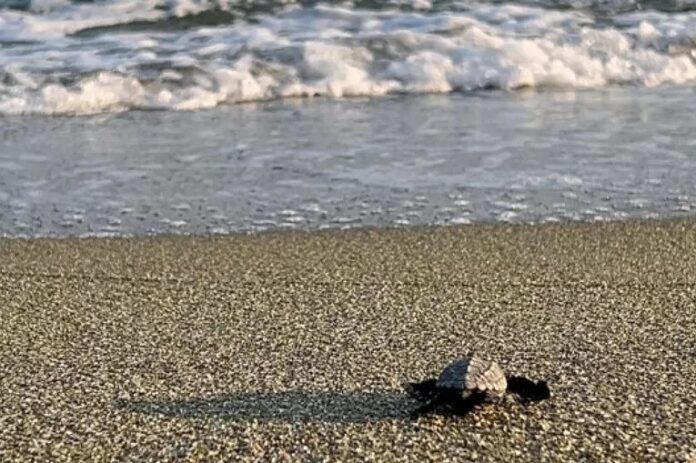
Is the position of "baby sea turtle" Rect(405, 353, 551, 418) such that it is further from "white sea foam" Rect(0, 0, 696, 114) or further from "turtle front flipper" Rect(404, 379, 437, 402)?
"white sea foam" Rect(0, 0, 696, 114)

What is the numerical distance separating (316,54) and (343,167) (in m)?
2.80

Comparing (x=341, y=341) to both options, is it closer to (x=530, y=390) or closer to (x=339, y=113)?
(x=530, y=390)

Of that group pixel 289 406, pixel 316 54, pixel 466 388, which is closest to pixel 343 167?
pixel 316 54

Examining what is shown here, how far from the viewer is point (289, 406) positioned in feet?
7.65

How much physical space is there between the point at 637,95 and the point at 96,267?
4.44 meters

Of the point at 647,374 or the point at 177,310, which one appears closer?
the point at 647,374

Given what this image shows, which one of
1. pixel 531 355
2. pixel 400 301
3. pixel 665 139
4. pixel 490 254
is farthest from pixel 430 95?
pixel 531 355

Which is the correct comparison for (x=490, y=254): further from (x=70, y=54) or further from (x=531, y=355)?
(x=70, y=54)

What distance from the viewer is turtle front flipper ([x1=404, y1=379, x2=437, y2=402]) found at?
2.24 m

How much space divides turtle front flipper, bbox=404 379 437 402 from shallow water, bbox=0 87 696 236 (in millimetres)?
2066

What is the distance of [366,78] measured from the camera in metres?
7.44

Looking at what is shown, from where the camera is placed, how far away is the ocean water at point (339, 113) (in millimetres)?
4648

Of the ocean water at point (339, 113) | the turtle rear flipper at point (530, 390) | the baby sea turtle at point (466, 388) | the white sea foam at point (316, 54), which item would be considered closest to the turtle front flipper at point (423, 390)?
the baby sea turtle at point (466, 388)

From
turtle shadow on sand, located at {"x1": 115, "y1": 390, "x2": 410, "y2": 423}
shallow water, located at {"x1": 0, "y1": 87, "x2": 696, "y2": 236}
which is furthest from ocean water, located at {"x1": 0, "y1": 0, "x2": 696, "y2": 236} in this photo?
turtle shadow on sand, located at {"x1": 115, "y1": 390, "x2": 410, "y2": 423}
